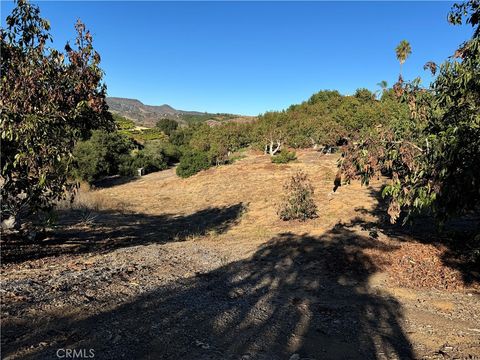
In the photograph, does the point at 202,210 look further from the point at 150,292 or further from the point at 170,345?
the point at 170,345

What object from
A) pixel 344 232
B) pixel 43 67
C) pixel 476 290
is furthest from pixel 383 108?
pixel 43 67

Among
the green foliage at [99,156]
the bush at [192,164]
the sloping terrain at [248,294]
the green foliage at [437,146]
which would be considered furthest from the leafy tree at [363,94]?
the green foliage at [437,146]

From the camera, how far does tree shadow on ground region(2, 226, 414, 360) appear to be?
4.36 meters

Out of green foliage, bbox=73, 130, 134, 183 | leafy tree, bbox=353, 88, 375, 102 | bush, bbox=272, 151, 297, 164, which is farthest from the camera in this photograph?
leafy tree, bbox=353, 88, 375, 102

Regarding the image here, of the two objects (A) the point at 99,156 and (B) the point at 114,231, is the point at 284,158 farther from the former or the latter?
(B) the point at 114,231

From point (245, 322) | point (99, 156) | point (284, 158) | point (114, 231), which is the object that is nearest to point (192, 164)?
point (99, 156)

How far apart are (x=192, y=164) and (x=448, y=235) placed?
29.3 metres

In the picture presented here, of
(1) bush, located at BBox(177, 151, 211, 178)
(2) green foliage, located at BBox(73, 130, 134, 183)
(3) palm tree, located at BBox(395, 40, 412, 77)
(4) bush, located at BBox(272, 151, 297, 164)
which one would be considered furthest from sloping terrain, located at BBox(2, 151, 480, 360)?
(3) palm tree, located at BBox(395, 40, 412, 77)

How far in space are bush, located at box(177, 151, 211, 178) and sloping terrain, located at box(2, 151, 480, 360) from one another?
2162cm

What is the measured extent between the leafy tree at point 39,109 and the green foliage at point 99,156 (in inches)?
1040

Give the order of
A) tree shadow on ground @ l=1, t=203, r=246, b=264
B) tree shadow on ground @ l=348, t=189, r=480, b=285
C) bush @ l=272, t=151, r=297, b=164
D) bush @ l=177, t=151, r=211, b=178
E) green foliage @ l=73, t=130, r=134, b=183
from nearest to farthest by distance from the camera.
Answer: tree shadow on ground @ l=348, t=189, r=480, b=285, tree shadow on ground @ l=1, t=203, r=246, b=264, green foliage @ l=73, t=130, r=134, b=183, bush @ l=272, t=151, r=297, b=164, bush @ l=177, t=151, r=211, b=178

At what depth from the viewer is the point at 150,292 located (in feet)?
21.8

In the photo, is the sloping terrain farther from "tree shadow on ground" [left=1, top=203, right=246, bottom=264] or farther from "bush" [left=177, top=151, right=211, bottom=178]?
"bush" [left=177, top=151, right=211, bottom=178]

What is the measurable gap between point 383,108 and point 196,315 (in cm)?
4182
